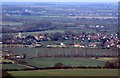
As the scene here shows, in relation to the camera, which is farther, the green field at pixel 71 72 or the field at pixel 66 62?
the field at pixel 66 62

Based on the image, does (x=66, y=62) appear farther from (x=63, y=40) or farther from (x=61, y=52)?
(x=63, y=40)

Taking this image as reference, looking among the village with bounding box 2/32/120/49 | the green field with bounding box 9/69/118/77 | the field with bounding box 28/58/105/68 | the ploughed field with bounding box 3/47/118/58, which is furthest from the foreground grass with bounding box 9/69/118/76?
the village with bounding box 2/32/120/49

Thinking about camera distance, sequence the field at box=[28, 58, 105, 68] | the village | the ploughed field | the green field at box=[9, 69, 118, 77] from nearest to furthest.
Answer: the green field at box=[9, 69, 118, 77], the field at box=[28, 58, 105, 68], the ploughed field, the village

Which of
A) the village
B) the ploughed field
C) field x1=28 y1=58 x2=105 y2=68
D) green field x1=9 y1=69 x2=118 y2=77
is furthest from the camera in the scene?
the village

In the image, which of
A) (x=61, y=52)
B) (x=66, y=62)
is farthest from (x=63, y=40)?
(x=66, y=62)

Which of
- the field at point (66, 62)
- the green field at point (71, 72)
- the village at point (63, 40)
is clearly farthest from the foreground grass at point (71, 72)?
the village at point (63, 40)

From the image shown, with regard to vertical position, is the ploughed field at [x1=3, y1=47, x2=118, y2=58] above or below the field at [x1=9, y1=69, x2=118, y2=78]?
below

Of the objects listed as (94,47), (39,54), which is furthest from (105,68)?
(94,47)

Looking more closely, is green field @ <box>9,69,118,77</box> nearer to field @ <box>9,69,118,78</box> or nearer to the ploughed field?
field @ <box>9,69,118,78</box>

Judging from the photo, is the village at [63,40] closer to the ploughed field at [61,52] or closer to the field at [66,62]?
the ploughed field at [61,52]
